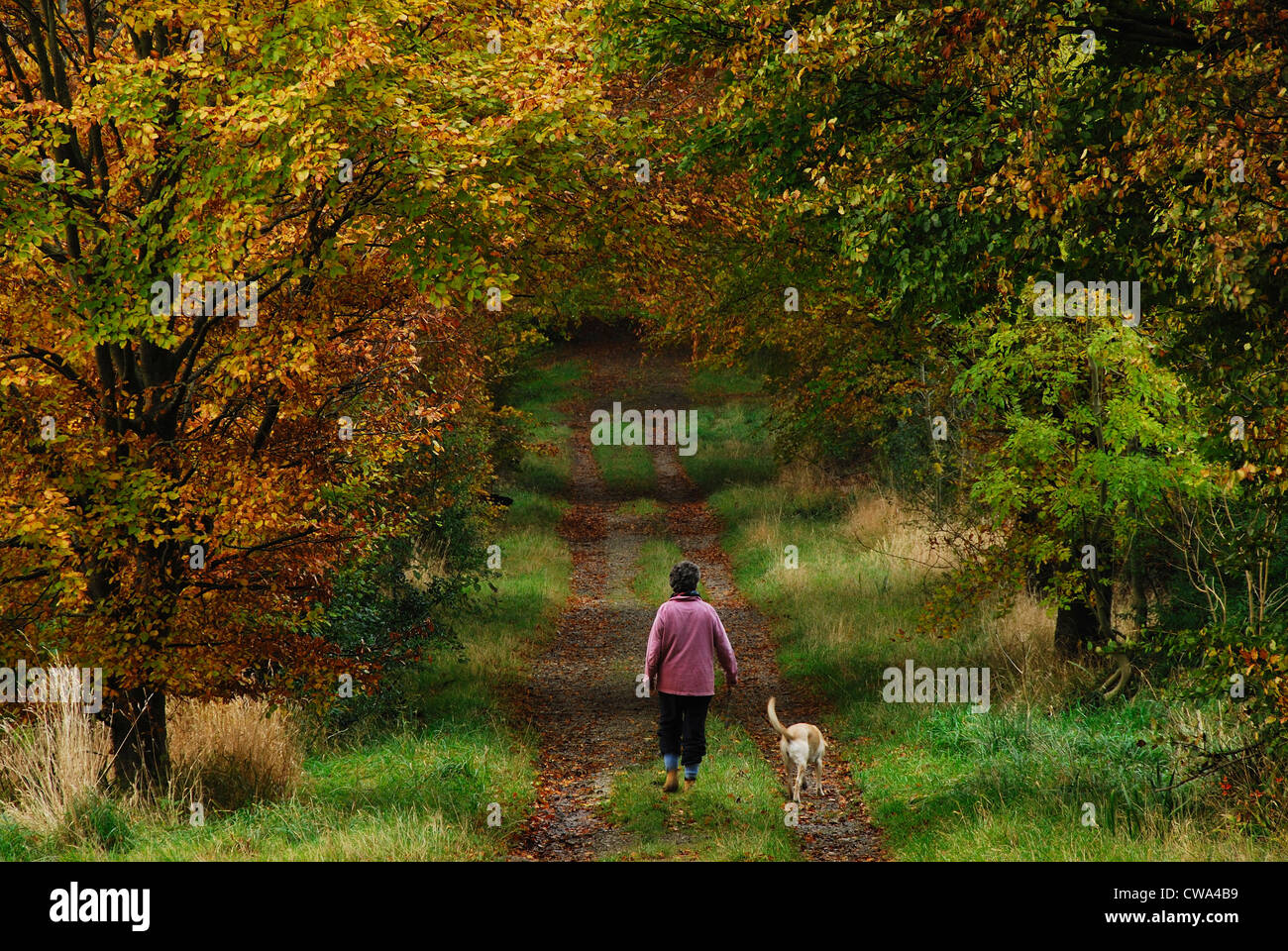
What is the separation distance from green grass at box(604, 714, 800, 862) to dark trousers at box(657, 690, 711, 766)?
0.99ft

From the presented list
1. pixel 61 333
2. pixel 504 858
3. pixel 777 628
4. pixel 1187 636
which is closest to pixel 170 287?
pixel 61 333

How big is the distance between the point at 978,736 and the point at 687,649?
3.14m

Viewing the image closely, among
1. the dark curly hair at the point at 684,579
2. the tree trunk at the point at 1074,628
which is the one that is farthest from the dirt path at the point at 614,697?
the tree trunk at the point at 1074,628

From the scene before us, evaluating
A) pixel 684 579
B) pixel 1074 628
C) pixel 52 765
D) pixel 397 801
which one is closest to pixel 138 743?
pixel 52 765

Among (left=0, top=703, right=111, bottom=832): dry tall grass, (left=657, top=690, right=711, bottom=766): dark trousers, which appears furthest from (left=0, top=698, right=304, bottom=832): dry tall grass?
(left=657, top=690, right=711, bottom=766): dark trousers

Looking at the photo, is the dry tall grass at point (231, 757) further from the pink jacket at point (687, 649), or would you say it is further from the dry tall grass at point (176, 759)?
the pink jacket at point (687, 649)

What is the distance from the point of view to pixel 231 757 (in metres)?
10.0

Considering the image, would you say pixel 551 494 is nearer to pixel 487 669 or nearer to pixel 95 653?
pixel 487 669

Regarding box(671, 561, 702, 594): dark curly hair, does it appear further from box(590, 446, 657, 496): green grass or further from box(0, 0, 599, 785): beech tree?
box(590, 446, 657, 496): green grass

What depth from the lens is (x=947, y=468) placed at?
56.7ft

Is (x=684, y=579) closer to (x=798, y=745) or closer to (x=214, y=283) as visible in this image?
(x=798, y=745)

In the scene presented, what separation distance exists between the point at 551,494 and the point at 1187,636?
24.9 metres

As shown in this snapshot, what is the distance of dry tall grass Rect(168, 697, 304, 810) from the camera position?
9.77 meters

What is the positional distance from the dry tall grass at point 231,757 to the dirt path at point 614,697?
219cm
